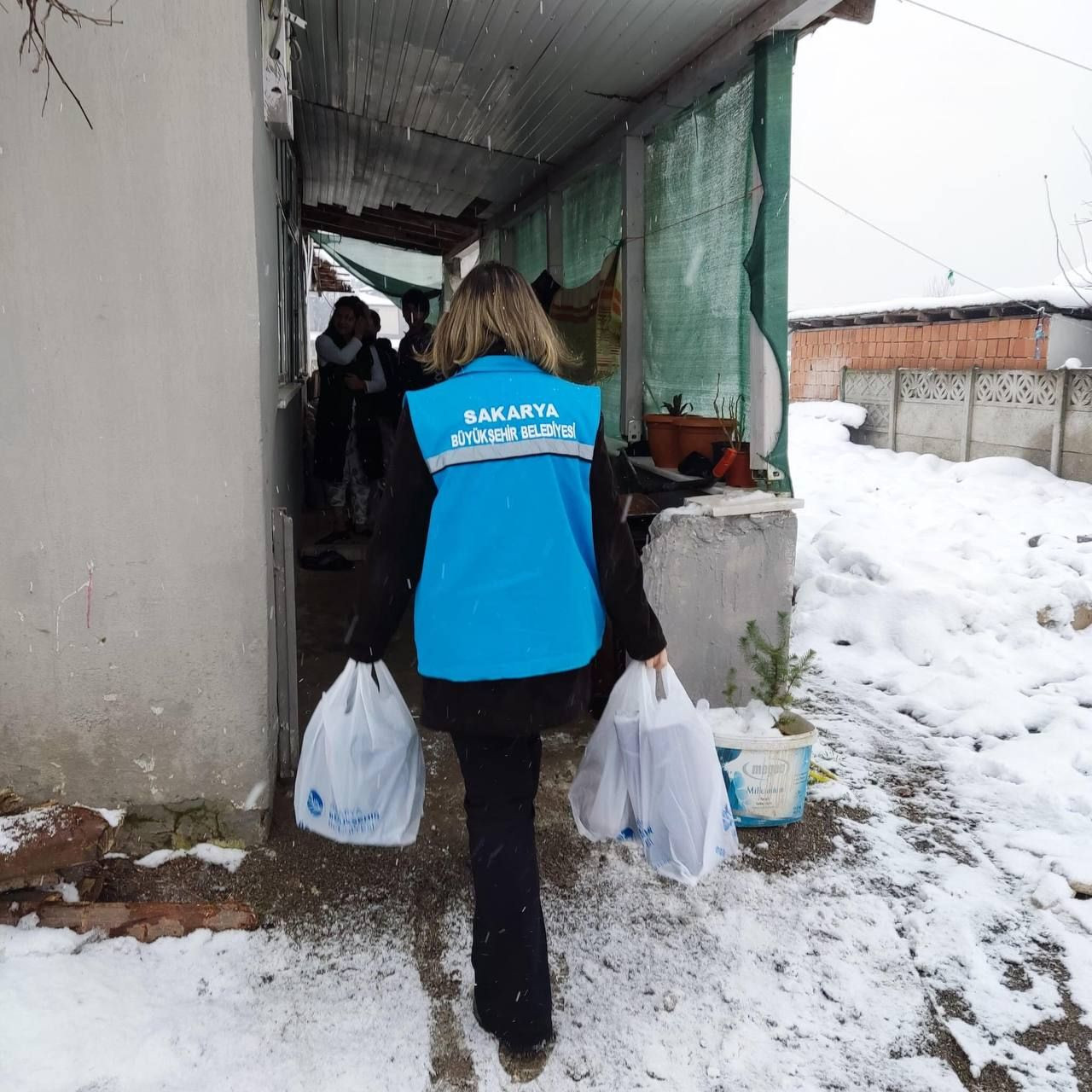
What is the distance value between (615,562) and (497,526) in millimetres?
365

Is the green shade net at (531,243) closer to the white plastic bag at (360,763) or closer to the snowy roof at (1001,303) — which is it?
the snowy roof at (1001,303)

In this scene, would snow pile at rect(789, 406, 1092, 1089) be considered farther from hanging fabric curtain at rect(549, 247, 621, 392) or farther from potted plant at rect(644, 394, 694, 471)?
hanging fabric curtain at rect(549, 247, 621, 392)

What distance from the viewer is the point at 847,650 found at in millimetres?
5113

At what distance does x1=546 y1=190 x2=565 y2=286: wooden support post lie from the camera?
6.73m

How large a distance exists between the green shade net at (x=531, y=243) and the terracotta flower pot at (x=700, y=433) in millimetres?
3169

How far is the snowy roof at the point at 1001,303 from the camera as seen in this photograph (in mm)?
11094

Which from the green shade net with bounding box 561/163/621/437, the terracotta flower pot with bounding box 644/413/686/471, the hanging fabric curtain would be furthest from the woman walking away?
the green shade net with bounding box 561/163/621/437

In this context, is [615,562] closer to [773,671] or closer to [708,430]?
[773,671]

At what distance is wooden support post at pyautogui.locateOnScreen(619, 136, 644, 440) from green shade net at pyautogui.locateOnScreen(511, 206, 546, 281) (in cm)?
198

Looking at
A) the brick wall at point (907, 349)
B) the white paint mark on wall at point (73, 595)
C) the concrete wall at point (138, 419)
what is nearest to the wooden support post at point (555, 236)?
the concrete wall at point (138, 419)

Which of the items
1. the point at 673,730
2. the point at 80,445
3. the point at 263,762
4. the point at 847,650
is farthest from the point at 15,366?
the point at 847,650

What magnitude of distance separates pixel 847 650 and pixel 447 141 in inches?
172

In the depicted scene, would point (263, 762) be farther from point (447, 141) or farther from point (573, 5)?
point (447, 141)

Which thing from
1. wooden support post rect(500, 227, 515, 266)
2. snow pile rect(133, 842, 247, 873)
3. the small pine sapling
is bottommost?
snow pile rect(133, 842, 247, 873)
